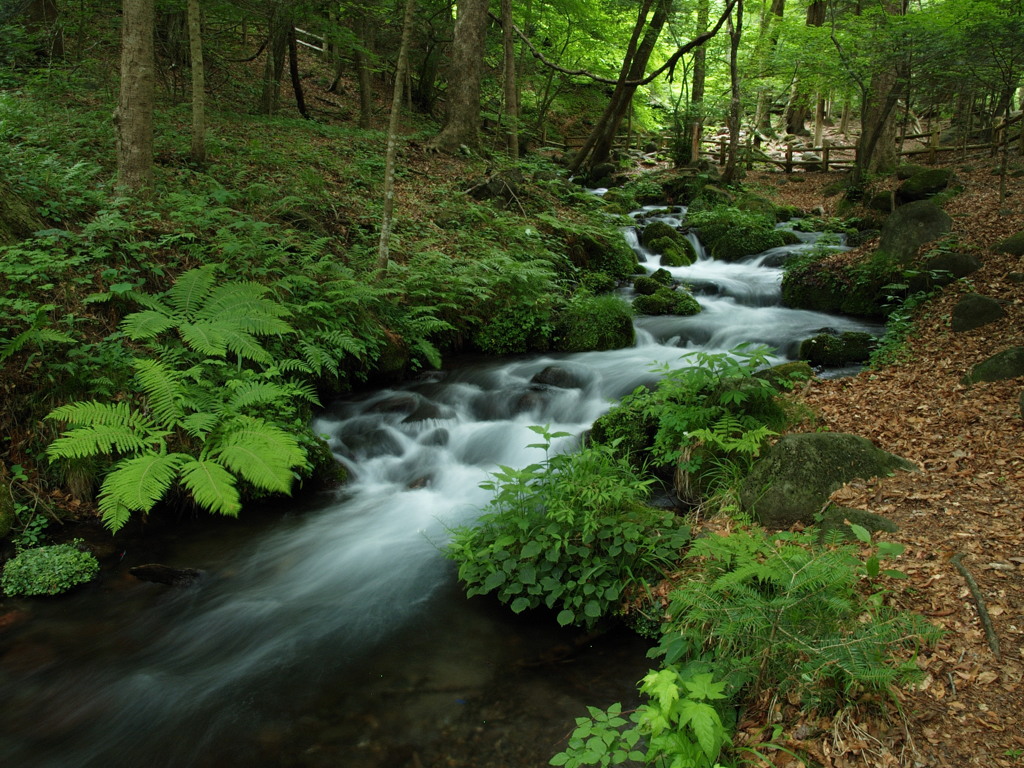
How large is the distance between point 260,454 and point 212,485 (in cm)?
41

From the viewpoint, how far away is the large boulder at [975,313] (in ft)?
23.9

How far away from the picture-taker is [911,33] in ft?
39.7

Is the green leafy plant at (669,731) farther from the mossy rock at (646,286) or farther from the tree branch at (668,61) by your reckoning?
the tree branch at (668,61)

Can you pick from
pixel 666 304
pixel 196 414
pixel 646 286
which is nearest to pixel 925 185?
pixel 646 286

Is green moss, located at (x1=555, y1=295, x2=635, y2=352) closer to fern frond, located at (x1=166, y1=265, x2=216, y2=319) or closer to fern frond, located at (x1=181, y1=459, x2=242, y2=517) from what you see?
fern frond, located at (x1=166, y1=265, x2=216, y2=319)

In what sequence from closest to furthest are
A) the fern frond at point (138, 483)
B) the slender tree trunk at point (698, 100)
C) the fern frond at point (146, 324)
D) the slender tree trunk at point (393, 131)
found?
the fern frond at point (138, 483)
the fern frond at point (146, 324)
the slender tree trunk at point (393, 131)
the slender tree trunk at point (698, 100)

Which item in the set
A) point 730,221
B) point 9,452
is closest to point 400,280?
point 9,452

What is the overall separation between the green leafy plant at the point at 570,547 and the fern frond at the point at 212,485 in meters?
1.63

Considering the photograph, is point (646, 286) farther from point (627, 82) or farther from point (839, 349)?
Result: point (627, 82)

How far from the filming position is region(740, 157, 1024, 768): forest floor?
2645mm

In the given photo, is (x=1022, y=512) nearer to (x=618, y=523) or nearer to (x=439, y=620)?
(x=618, y=523)

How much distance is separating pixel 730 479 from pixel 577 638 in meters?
1.97

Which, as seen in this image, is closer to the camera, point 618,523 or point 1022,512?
point 1022,512

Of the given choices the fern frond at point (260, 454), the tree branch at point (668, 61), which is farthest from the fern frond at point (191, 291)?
the tree branch at point (668, 61)
